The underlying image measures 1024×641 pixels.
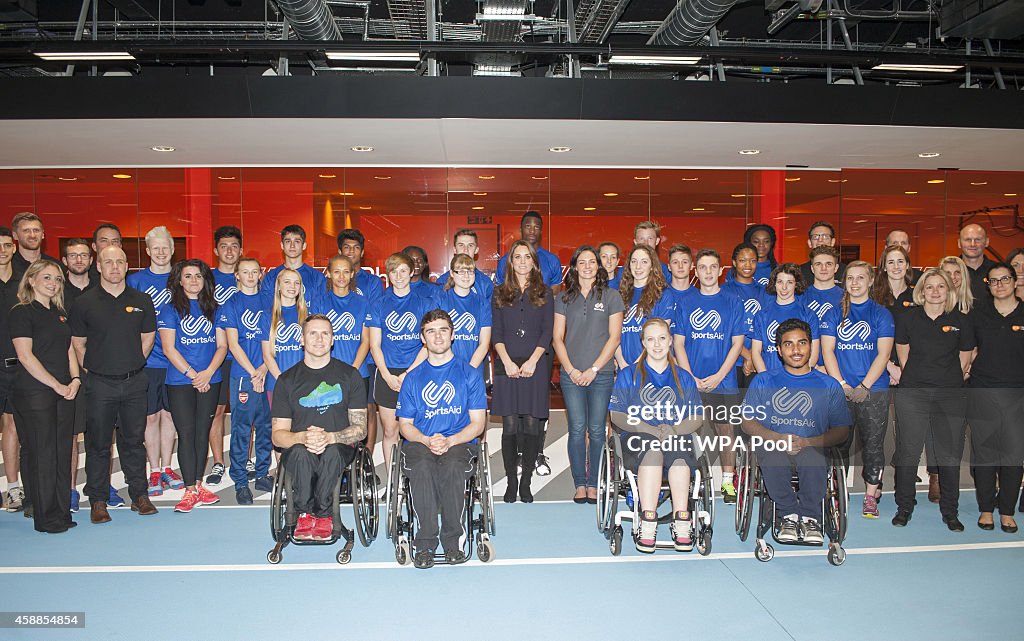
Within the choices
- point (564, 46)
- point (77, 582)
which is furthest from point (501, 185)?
point (77, 582)

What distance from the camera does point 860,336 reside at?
420 centimetres

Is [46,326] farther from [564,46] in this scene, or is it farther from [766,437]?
[564,46]

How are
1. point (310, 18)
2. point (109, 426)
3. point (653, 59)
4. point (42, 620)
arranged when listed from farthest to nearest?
point (310, 18), point (653, 59), point (109, 426), point (42, 620)

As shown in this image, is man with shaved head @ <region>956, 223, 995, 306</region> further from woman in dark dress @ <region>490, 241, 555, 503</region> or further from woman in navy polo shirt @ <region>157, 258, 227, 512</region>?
woman in navy polo shirt @ <region>157, 258, 227, 512</region>

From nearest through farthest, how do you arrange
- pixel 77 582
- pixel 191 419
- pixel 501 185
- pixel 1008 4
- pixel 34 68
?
pixel 77 582, pixel 191 419, pixel 1008 4, pixel 34 68, pixel 501 185

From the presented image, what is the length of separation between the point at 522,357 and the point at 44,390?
2629mm

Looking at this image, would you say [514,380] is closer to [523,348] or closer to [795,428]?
[523,348]

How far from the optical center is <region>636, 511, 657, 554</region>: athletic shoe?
3.46 metres

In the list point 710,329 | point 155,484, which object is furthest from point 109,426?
point 710,329

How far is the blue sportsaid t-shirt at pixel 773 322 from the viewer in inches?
174

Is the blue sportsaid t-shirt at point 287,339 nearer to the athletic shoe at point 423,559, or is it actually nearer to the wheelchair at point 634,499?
the athletic shoe at point 423,559

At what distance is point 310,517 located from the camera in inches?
137

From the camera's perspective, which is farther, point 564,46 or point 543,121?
point 543,121

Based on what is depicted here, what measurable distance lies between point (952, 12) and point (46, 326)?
7.03 m
